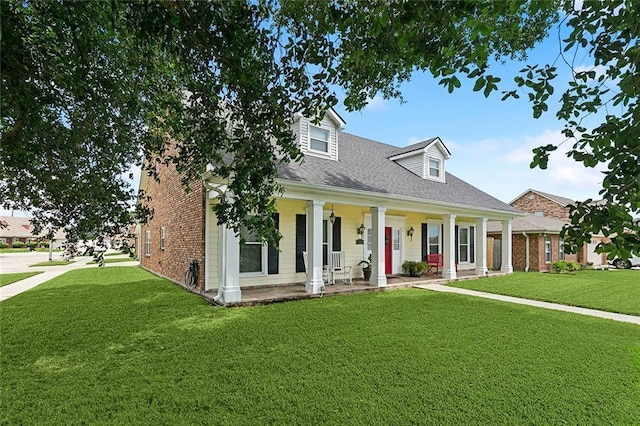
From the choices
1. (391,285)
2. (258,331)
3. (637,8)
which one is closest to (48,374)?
(258,331)

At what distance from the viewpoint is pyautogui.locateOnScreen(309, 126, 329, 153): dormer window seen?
1141 centimetres

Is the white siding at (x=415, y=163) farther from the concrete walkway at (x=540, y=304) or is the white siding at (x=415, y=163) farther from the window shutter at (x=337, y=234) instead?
the concrete walkway at (x=540, y=304)

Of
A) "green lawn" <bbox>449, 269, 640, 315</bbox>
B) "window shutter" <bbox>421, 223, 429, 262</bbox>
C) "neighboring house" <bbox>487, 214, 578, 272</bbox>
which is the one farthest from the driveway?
"neighboring house" <bbox>487, 214, 578, 272</bbox>

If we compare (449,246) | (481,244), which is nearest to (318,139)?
(449,246)

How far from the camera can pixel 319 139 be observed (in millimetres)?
11594

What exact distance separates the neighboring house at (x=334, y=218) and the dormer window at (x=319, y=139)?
4 cm

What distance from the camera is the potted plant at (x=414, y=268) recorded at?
1295 cm

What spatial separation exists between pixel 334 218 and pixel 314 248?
226 cm

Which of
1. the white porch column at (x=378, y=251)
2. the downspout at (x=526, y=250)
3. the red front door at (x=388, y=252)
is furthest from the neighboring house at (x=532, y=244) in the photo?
the white porch column at (x=378, y=251)

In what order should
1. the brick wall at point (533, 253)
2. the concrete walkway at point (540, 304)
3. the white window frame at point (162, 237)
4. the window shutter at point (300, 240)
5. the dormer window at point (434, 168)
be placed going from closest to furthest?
1. the concrete walkway at point (540, 304)
2. the window shutter at point (300, 240)
3. the white window frame at point (162, 237)
4. the dormer window at point (434, 168)
5. the brick wall at point (533, 253)

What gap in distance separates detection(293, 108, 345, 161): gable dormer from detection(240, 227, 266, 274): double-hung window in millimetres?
3431

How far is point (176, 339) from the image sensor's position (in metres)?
5.50

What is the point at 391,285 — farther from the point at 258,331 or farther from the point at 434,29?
the point at 434,29

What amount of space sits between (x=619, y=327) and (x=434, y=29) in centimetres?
721
